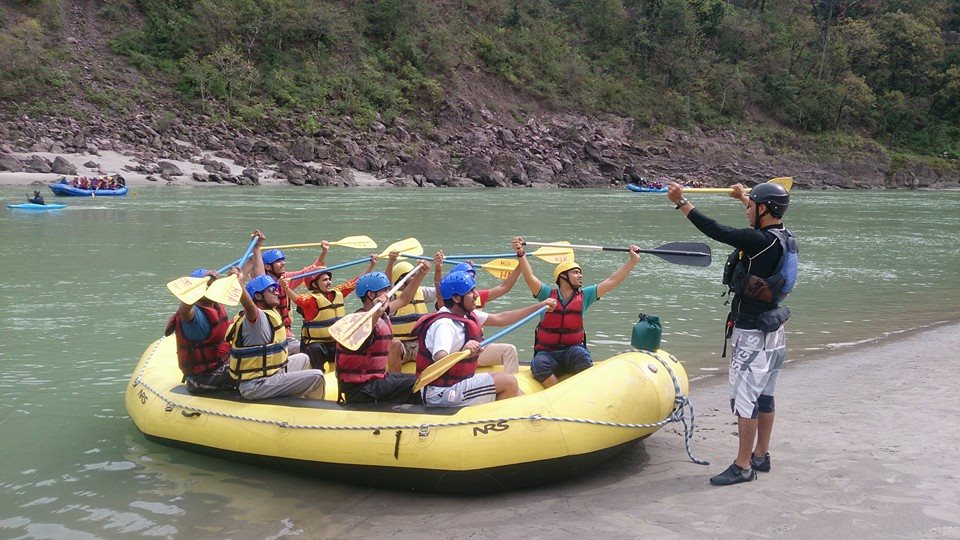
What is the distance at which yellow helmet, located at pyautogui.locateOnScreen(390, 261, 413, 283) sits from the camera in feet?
19.0

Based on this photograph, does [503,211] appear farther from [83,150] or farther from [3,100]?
[3,100]

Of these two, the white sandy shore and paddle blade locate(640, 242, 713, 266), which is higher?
paddle blade locate(640, 242, 713, 266)

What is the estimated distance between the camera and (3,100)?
29984 millimetres

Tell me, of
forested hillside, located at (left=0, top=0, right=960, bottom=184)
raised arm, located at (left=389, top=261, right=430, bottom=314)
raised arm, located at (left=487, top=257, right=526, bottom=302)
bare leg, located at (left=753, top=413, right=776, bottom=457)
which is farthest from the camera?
forested hillside, located at (left=0, top=0, right=960, bottom=184)

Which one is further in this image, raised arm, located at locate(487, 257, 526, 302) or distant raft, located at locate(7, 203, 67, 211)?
distant raft, located at locate(7, 203, 67, 211)

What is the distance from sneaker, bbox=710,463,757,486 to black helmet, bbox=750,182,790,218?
3.95 feet

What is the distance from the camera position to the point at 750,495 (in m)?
3.66

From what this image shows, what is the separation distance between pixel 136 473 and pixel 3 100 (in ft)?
102

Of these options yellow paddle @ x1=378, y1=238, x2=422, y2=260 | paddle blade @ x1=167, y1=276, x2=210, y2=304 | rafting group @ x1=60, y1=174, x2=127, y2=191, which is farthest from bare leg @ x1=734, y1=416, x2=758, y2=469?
rafting group @ x1=60, y1=174, x2=127, y2=191

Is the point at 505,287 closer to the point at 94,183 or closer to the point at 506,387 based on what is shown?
the point at 506,387

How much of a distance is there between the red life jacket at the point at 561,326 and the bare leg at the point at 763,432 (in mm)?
1191

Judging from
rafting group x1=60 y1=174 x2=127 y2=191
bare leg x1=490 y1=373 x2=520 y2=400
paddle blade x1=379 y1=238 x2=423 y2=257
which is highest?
paddle blade x1=379 y1=238 x2=423 y2=257

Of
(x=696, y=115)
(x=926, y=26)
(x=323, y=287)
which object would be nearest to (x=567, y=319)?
(x=323, y=287)

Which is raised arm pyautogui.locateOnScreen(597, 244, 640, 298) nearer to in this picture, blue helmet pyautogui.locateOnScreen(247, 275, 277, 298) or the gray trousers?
the gray trousers
